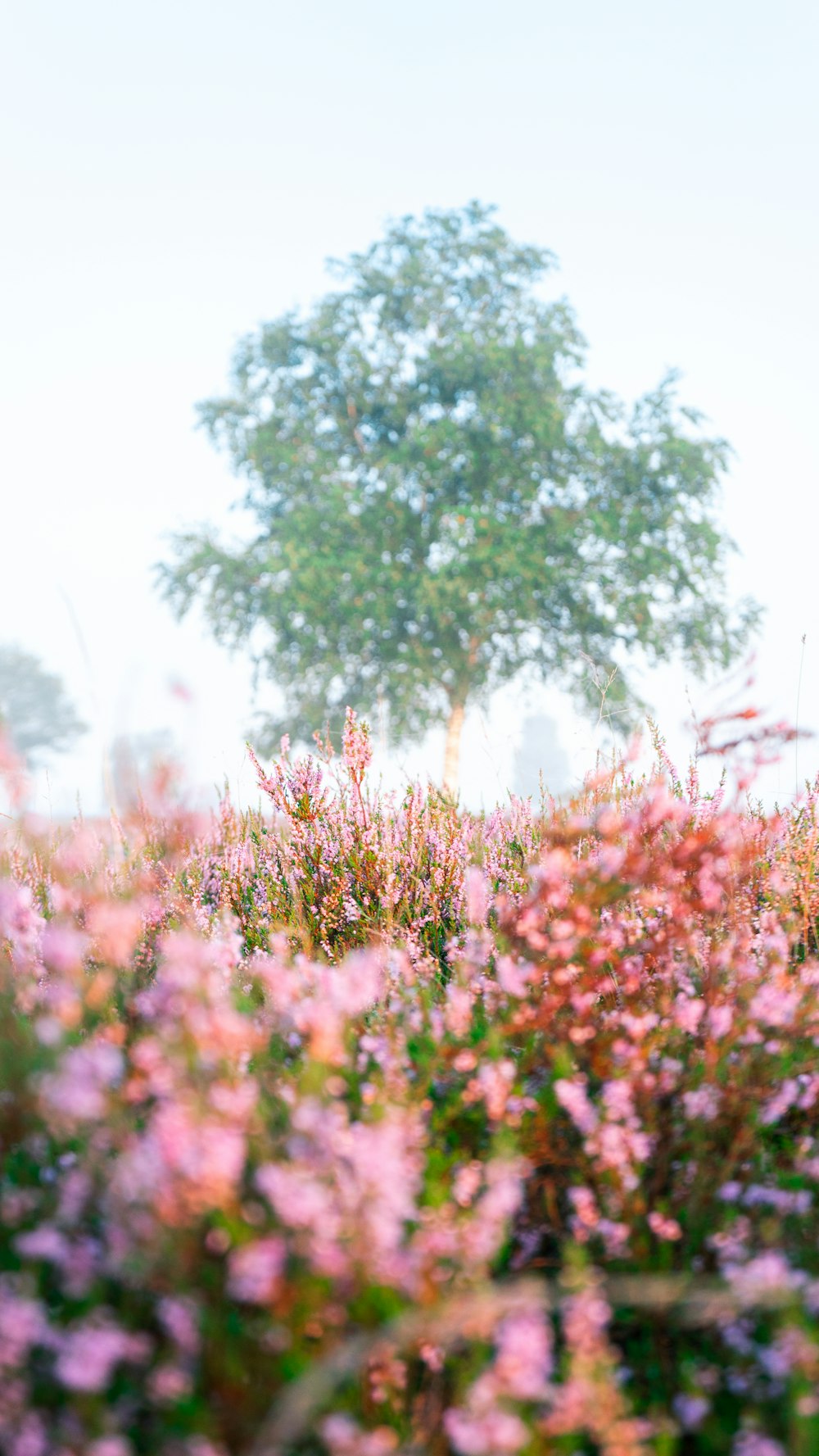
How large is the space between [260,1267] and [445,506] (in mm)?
23140

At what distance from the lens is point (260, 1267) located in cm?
129

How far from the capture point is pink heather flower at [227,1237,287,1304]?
1.28 metres

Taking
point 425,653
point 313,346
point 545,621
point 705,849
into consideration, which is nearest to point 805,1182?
point 705,849

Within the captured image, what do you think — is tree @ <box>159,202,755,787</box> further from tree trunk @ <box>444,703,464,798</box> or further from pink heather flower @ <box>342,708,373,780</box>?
pink heather flower @ <box>342,708,373,780</box>

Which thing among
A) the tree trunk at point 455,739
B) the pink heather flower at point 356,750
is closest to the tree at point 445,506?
the tree trunk at point 455,739

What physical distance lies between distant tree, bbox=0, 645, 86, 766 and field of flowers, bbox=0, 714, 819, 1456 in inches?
3161

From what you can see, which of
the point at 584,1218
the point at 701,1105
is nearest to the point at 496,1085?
the point at 584,1218

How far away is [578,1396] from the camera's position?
135cm

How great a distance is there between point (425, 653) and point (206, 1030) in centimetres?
2193

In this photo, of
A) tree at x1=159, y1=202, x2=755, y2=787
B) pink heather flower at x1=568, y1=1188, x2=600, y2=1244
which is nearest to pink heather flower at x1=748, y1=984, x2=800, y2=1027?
pink heather flower at x1=568, y1=1188, x2=600, y2=1244

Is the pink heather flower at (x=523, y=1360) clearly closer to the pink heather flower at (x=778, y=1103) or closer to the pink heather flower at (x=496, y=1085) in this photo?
the pink heather flower at (x=496, y=1085)

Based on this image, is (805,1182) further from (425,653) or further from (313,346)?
(313,346)

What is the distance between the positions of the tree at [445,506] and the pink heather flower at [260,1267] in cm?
2021

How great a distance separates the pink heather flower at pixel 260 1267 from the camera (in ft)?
4.18
